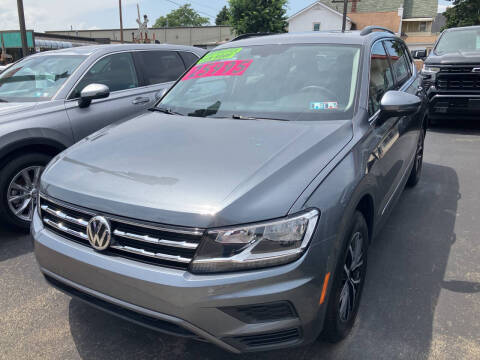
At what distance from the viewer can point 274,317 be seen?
1.74 m

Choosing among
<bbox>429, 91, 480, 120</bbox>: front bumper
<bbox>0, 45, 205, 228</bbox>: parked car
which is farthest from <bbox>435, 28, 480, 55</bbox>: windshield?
<bbox>0, 45, 205, 228</bbox>: parked car

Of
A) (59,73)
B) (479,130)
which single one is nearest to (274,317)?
(59,73)

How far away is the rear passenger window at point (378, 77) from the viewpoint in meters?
2.83

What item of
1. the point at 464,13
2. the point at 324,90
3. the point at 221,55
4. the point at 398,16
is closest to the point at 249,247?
the point at 324,90

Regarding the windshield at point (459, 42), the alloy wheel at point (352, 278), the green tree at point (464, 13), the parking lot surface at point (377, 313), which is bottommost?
the parking lot surface at point (377, 313)

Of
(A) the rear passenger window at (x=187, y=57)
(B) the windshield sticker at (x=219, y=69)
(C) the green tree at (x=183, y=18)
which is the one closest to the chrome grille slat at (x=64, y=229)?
(B) the windshield sticker at (x=219, y=69)

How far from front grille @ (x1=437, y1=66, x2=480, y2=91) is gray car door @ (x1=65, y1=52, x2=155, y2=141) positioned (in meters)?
5.89

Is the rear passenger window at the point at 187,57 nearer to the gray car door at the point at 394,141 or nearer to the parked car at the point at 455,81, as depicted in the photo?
the gray car door at the point at 394,141

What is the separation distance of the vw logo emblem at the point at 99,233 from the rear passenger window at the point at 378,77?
184cm

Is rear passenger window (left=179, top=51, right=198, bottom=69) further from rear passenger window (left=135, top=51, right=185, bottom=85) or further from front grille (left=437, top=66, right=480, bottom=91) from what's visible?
front grille (left=437, top=66, right=480, bottom=91)

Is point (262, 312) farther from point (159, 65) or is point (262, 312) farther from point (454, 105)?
point (454, 105)

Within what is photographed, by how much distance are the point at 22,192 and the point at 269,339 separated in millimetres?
2971

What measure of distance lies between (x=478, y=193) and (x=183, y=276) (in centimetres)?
429

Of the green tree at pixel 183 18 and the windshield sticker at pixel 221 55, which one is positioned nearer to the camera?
the windshield sticker at pixel 221 55
